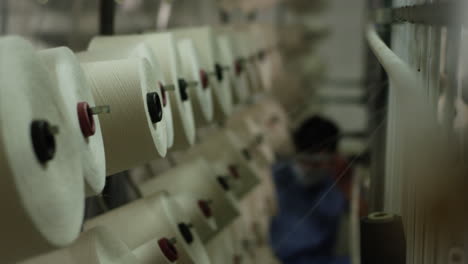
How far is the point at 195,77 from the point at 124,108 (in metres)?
0.40

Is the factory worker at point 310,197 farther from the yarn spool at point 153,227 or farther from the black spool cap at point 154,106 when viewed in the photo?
the black spool cap at point 154,106

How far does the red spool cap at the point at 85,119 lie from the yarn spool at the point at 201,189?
518 millimetres

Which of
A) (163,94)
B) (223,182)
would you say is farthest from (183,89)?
(223,182)

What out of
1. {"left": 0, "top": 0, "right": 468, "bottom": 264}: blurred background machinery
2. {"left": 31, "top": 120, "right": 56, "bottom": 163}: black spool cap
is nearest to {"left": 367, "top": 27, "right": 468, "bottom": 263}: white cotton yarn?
{"left": 0, "top": 0, "right": 468, "bottom": 264}: blurred background machinery

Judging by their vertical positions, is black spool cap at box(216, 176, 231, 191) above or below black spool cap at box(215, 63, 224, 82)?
below

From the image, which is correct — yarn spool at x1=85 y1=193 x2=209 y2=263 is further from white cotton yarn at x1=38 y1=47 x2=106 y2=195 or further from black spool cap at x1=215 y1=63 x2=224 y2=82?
black spool cap at x1=215 y1=63 x2=224 y2=82

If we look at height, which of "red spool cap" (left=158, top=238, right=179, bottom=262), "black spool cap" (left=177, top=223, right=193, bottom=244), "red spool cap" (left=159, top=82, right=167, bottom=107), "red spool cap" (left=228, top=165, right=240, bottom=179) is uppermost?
"red spool cap" (left=159, top=82, right=167, bottom=107)

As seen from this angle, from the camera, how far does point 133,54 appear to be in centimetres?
97

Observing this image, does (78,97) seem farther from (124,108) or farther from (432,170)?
(432,170)

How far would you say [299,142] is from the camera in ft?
10.7

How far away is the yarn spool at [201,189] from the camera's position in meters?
1.26

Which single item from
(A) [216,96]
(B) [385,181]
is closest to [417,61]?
(B) [385,181]

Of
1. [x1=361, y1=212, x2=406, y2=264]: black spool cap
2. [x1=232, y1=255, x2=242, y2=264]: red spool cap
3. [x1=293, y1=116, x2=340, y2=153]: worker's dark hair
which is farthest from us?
[x1=293, y1=116, x2=340, y2=153]: worker's dark hair

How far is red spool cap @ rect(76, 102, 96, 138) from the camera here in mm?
707
